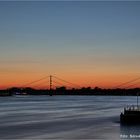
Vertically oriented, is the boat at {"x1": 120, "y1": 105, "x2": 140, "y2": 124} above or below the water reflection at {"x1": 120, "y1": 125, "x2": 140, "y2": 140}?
above

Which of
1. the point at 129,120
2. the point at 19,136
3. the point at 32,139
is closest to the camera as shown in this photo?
the point at 32,139

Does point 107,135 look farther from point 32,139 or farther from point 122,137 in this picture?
point 32,139

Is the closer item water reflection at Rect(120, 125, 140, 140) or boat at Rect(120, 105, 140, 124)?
water reflection at Rect(120, 125, 140, 140)

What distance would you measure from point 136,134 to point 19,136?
13.7m

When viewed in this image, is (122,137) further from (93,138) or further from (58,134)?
(58,134)

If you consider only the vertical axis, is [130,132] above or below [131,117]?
below

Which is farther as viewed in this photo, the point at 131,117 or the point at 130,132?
the point at 131,117

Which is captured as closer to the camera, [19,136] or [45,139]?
[45,139]

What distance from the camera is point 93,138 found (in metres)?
40.3

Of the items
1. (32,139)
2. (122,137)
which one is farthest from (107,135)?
(32,139)

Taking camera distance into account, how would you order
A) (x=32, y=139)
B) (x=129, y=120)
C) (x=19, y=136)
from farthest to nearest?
(x=129, y=120) → (x=19, y=136) → (x=32, y=139)

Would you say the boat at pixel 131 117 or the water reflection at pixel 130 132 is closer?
the water reflection at pixel 130 132

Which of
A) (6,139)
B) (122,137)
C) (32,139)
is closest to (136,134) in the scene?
(122,137)

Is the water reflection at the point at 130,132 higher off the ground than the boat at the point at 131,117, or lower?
lower
